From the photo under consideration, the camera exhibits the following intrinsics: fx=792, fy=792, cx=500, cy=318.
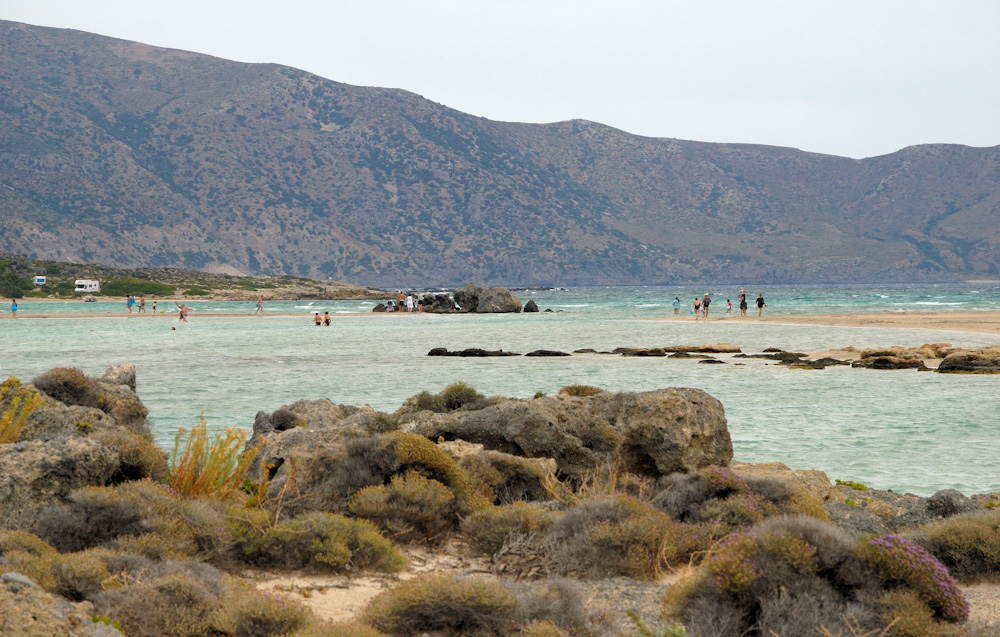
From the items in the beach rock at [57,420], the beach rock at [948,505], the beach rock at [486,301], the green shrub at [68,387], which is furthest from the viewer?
the beach rock at [486,301]

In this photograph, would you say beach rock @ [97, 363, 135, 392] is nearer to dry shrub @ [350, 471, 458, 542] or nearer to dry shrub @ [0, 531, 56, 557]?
dry shrub @ [350, 471, 458, 542]

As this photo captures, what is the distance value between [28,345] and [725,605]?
34.9 metres

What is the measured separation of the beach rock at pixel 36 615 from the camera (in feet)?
10.8

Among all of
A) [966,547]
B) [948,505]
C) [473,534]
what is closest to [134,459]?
[473,534]

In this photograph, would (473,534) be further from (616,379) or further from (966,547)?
(616,379)

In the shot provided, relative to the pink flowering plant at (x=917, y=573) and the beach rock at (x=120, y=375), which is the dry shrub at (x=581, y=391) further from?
the beach rock at (x=120, y=375)

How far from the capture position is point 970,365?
872 inches

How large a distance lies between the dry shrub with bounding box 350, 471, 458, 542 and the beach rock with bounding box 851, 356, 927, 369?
20025mm

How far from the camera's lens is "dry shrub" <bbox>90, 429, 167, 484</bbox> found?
655cm

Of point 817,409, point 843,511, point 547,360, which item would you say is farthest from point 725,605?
point 547,360

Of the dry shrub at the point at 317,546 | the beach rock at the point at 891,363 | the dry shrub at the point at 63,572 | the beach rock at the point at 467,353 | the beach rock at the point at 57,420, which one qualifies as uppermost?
the beach rock at the point at 57,420

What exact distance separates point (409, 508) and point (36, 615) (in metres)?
3.30

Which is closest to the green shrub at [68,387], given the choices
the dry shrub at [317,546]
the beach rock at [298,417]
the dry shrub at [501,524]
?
the beach rock at [298,417]

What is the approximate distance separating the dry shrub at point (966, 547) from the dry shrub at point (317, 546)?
156 inches
